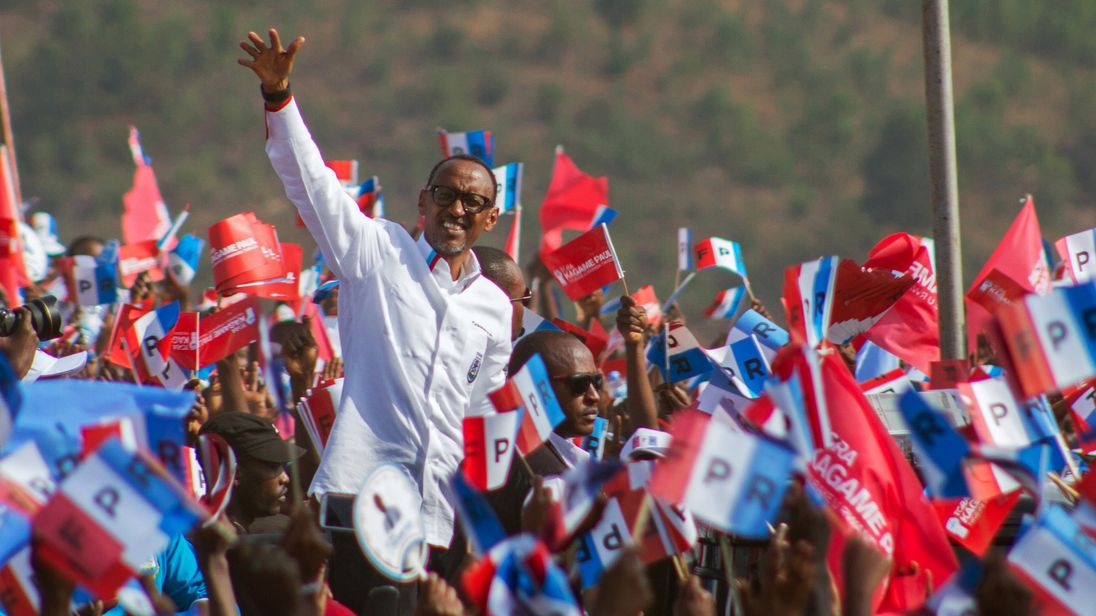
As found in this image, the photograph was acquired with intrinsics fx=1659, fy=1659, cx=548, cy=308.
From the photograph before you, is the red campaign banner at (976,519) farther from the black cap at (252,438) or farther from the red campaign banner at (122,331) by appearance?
the red campaign banner at (122,331)

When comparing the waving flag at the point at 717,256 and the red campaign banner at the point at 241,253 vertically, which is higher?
the red campaign banner at the point at 241,253

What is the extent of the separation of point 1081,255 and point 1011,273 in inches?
9.7

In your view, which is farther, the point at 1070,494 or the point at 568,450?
the point at 568,450

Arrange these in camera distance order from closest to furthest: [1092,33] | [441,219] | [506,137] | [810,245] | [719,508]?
[719,508]
[441,219]
[810,245]
[506,137]
[1092,33]

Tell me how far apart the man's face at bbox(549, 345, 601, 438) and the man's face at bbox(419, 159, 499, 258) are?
0.55m

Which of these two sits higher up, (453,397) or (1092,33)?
(1092,33)

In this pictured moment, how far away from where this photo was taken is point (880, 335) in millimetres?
Result: 5777

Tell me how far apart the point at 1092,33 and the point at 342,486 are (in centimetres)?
4180

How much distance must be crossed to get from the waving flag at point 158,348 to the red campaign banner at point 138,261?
2.65m

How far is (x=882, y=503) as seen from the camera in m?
3.77

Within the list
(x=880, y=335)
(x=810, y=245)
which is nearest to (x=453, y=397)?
(x=880, y=335)

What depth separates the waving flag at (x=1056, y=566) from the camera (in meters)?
3.08

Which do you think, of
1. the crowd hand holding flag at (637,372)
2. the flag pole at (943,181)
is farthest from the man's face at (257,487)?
the flag pole at (943,181)

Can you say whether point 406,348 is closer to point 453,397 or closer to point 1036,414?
point 453,397
